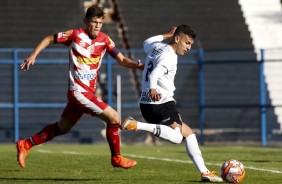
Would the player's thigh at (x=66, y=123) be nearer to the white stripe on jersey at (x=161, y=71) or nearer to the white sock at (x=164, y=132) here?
the white stripe on jersey at (x=161, y=71)

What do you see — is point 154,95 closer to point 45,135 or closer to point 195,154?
point 195,154

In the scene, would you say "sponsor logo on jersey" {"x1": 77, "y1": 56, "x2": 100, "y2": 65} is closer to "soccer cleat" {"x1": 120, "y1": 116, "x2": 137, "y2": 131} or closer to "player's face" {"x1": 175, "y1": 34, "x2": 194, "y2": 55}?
"player's face" {"x1": 175, "y1": 34, "x2": 194, "y2": 55}

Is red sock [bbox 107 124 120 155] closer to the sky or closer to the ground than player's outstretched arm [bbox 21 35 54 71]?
closer to the ground

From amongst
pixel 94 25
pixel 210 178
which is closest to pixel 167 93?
pixel 210 178

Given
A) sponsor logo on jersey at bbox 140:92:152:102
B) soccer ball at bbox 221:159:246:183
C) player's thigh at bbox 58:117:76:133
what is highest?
sponsor logo on jersey at bbox 140:92:152:102

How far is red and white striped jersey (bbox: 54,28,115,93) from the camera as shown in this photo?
12.2 meters

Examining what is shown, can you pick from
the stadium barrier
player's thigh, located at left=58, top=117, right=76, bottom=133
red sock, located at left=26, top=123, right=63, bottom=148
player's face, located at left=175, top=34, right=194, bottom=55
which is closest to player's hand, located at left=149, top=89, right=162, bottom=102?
player's face, located at left=175, top=34, right=194, bottom=55

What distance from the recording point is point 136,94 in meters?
27.2

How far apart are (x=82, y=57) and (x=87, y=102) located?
571mm

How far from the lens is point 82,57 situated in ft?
40.0

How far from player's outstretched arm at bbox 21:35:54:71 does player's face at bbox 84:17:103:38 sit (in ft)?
1.60

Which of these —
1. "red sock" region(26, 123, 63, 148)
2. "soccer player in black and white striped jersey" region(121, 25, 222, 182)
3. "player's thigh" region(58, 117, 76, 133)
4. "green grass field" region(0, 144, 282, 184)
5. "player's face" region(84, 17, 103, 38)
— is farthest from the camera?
"red sock" region(26, 123, 63, 148)

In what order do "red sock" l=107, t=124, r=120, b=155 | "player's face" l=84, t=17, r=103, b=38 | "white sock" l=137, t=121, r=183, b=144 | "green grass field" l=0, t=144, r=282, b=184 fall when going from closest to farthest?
1. "white sock" l=137, t=121, r=183, b=144
2. "green grass field" l=0, t=144, r=282, b=184
3. "player's face" l=84, t=17, r=103, b=38
4. "red sock" l=107, t=124, r=120, b=155

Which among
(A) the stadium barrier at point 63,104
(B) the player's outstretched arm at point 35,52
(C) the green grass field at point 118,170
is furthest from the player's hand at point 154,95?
(A) the stadium barrier at point 63,104
